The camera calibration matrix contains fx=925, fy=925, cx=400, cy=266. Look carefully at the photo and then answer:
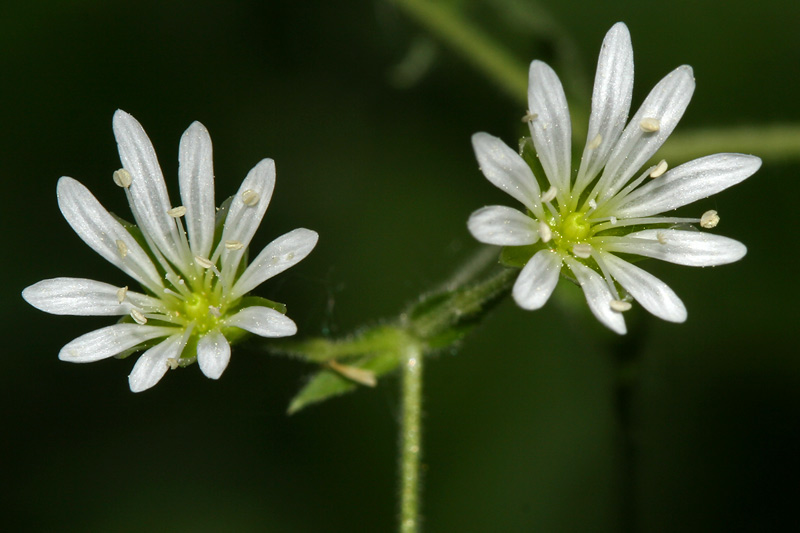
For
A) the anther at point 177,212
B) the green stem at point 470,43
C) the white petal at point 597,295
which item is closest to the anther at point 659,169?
the white petal at point 597,295

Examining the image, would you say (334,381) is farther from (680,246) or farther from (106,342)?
(680,246)

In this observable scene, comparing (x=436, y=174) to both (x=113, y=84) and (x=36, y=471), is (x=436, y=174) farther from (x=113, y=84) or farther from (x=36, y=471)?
(x=36, y=471)

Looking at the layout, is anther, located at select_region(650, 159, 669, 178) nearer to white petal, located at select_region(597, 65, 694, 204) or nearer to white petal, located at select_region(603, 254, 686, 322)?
white petal, located at select_region(597, 65, 694, 204)

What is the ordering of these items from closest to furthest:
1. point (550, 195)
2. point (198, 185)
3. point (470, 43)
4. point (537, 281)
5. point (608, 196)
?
point (537, 281)
point (550, 195)
point (198, 185)
point (608, 196)
point (470, 43)

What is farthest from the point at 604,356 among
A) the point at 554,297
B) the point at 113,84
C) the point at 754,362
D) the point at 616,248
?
the point at 113,84

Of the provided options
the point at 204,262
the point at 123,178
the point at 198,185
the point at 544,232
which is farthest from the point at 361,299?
the point at 544,232
